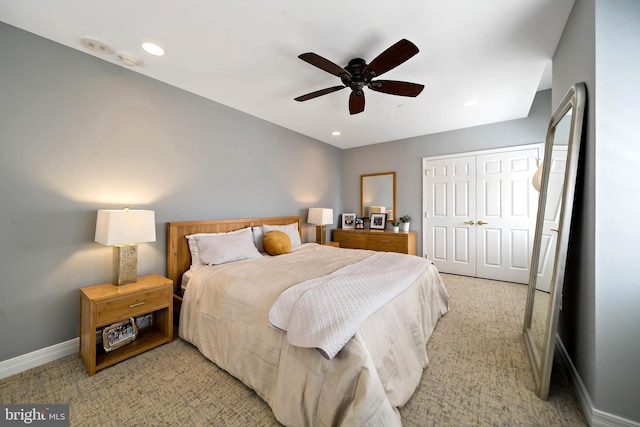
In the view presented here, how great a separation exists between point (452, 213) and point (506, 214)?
2.52ft

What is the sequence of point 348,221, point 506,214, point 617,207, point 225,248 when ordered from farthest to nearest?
point 348,221, point 506,214, point 225,248, point 617,207

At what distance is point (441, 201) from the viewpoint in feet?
14.5

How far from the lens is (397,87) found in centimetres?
217

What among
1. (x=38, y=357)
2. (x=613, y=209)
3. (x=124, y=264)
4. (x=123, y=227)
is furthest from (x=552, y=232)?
(x=38, y=357)

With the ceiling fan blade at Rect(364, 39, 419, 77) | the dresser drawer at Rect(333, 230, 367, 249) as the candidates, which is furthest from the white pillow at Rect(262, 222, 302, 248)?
the ceiling fan blade at Rect(364, 39, 419, 77)

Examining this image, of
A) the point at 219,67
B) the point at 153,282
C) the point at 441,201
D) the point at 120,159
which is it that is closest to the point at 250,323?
the point at 153,282

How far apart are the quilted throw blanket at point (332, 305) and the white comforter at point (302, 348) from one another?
0.07 metres

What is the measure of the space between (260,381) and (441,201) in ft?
13.5

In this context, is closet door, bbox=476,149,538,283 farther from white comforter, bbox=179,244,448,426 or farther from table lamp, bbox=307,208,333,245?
table lamp, bbox=307,208,333,245

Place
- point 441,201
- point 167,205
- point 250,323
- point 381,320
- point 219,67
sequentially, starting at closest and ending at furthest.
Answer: point 381,320
point 250,323
point 219,67
point 167,205
point 441,201

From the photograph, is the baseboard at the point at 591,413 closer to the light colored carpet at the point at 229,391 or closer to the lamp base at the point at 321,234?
the light colored carpet at the point at 229,391

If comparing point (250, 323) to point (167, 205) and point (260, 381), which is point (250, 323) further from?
point (167, 205)

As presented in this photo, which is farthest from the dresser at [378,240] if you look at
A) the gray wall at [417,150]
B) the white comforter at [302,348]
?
the white comforter at [302,348]

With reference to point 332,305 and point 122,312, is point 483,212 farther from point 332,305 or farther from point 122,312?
point 122,312
